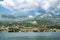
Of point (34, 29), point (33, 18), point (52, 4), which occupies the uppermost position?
point (52, 4)

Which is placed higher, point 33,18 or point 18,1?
point 18,1

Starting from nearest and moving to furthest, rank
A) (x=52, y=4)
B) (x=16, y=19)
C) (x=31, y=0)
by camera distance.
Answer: (x=31, y=0) < (x=52, y=4) < (x=16, y=19)

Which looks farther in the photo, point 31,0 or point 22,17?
point 22,17

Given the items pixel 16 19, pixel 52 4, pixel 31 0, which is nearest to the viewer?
pixel 31 0

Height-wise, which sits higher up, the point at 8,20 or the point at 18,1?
the point at 18,1

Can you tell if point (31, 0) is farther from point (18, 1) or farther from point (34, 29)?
point (34, 29)

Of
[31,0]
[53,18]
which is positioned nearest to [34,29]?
[53,18]

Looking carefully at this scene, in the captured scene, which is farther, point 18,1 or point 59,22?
point 59,22

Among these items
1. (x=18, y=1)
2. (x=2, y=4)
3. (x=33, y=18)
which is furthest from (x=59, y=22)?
(x=2, y=4)

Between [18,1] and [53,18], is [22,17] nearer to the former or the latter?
[18,1]
